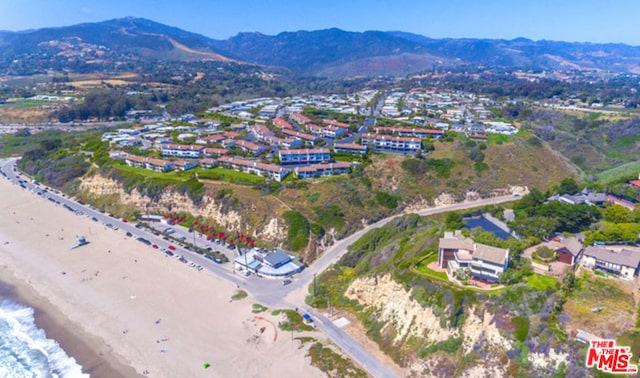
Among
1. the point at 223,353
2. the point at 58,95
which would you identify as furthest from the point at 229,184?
the point at 58,95

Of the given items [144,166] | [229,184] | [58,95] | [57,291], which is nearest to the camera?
[57,291]

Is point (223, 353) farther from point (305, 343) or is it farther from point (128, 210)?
point (128, 210)

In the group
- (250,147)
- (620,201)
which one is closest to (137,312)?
(250,147)

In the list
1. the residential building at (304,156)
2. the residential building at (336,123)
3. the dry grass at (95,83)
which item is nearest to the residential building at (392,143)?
the residential building at (336,123)

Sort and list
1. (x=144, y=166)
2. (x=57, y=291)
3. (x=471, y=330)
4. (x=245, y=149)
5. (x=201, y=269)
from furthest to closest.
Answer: (x=245, y=149) → (x=144, y=166) → (x=201, y=269) → (x=57, y=291) → (x=471, y=330)

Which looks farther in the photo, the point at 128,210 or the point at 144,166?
the point at 144,166

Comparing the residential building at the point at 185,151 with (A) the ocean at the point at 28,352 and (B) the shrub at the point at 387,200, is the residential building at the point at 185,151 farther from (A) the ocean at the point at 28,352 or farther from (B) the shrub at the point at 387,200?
(A) the ocean at the point at 28,352

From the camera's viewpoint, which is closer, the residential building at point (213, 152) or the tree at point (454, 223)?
the tree at point (454, 223)
